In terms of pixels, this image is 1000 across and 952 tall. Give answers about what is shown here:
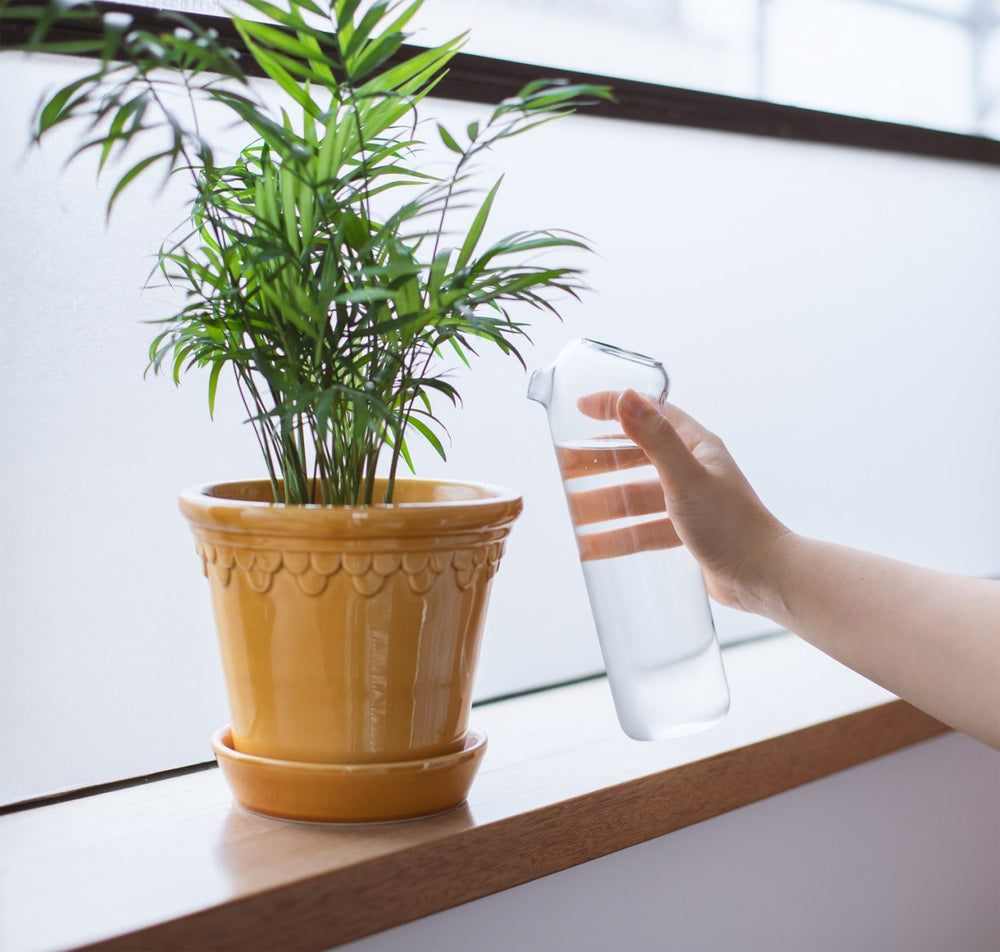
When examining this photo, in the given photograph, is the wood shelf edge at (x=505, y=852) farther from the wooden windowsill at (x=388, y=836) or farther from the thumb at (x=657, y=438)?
the thumb at (x=657, y=438)

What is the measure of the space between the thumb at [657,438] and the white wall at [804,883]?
35cm

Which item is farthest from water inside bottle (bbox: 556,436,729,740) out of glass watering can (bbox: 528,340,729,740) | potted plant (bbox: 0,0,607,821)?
potted plant (bbox: 0,0,607,821)

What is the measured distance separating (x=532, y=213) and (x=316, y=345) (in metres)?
0.52

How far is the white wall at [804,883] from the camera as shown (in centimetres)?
86

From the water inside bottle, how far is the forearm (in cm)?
9

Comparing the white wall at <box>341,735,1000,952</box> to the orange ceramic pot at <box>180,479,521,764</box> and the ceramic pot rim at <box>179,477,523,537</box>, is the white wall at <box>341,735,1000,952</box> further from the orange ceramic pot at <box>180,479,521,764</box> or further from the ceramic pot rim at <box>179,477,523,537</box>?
the ceramic pot rim at <box>179,477,523,537</box>

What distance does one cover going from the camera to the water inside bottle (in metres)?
0.87

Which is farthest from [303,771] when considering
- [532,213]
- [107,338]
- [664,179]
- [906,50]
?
[906,50]

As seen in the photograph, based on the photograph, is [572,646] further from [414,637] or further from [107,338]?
[107,338]

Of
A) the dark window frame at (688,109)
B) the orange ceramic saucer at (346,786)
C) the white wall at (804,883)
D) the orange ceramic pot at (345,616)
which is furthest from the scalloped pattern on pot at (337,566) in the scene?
the dark window frame at (688,109)

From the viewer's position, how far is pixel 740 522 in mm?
904

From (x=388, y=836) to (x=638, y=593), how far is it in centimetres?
29

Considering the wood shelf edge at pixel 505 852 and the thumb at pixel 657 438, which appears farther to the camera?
the thumb at pixel 657 438

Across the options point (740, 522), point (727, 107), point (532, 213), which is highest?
point (727, 107)
